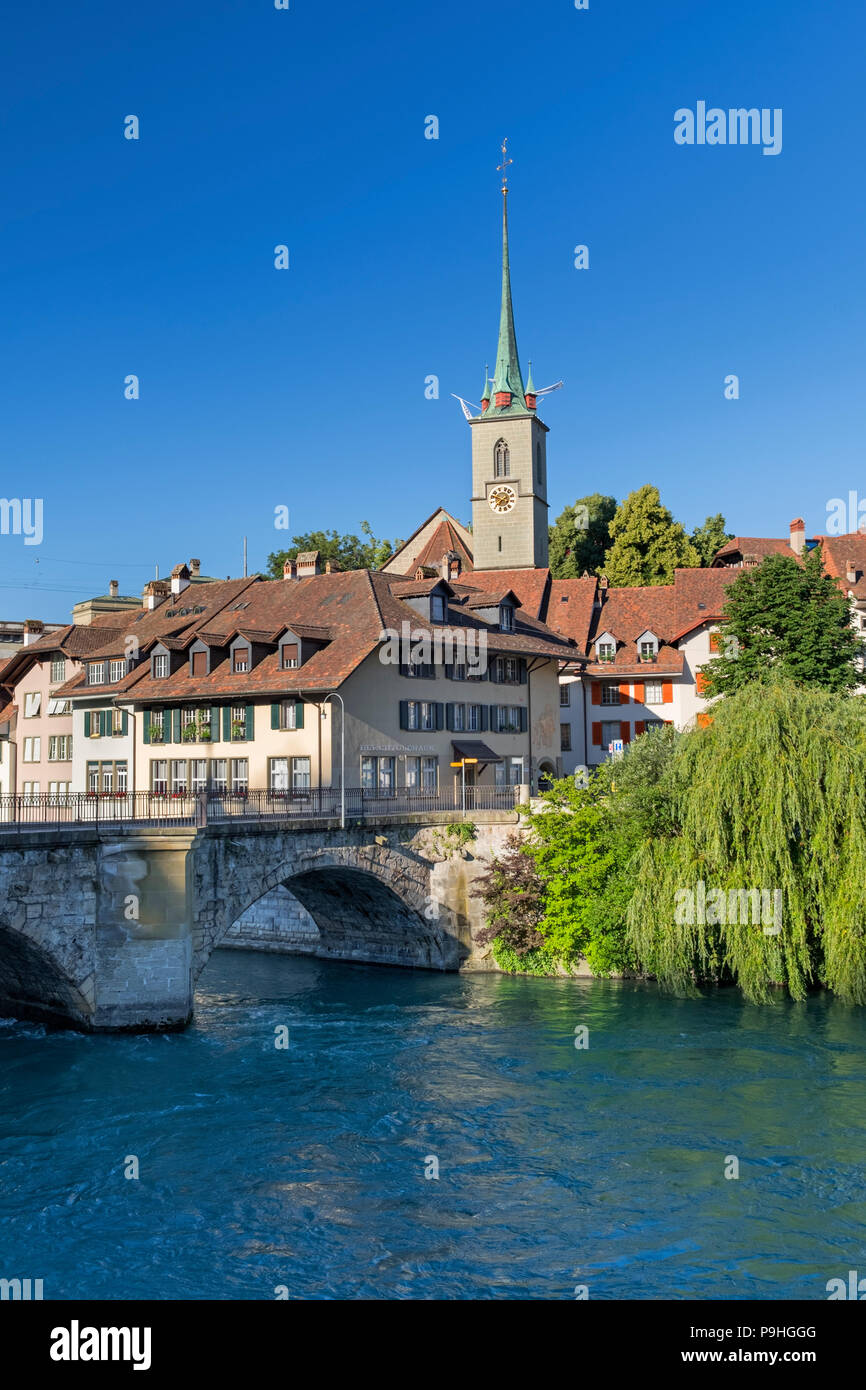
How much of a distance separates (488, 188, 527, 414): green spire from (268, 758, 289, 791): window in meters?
34.7

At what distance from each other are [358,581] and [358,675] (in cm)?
604

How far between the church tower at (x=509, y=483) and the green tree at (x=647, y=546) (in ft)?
18.2

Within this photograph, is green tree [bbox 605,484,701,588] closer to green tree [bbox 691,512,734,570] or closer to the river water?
green tree [bbox 691,512,734,570]

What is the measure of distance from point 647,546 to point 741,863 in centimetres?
4318

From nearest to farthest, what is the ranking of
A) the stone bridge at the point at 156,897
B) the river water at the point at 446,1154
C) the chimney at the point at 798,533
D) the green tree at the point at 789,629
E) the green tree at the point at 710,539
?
1. the river water at the point at 446,1154
2. the stone bridge at the point at 156,897
3. the green tree at the point at 789,629
4. the chimney at the point at 798,533
5. the green tree at the point at 710,539

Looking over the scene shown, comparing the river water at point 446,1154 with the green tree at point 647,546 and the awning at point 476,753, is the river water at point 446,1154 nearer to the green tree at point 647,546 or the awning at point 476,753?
the awning at point 476,753

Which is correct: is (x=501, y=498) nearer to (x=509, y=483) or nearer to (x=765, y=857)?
(x=509, y=483)

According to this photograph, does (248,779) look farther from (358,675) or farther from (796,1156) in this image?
(796,1156)

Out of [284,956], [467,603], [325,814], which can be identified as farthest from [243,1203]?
[467,603]

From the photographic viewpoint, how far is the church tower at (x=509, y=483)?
61.8 metres

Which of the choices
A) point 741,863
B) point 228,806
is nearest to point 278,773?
point 228,806

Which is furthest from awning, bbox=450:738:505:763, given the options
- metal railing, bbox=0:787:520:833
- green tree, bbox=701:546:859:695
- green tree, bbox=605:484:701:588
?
green tree, bbox=605:484:701:588

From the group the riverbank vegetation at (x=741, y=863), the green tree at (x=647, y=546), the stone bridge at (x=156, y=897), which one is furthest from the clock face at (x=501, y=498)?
the riverbank vegetation at (x=741, y=863)

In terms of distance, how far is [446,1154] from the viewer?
17.1 metres
